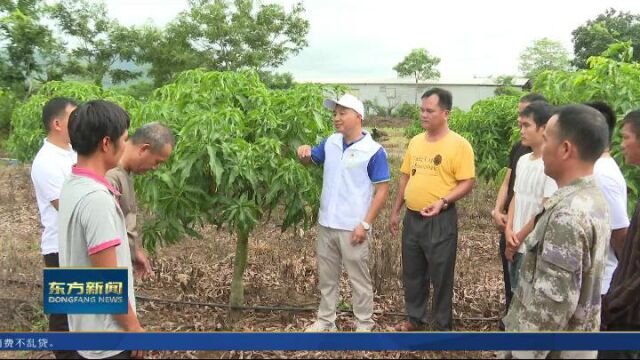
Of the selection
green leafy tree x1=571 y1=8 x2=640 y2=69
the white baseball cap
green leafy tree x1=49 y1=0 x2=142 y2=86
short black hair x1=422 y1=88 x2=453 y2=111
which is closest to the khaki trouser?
the white baseball cap

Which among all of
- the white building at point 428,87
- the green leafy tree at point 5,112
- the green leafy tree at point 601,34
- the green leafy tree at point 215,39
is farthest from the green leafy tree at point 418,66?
the green leafy tree at point 5,112

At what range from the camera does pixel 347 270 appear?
12.9 feet

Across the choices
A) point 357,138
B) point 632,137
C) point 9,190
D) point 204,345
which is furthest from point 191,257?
point 9,190

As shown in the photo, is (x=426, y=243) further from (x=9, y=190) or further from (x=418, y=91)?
(x=418, y=91)

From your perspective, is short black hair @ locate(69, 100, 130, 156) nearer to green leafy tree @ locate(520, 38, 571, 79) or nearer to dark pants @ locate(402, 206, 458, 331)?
dark pants @ locate(402, 206, 458, 331)

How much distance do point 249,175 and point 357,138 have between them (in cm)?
83

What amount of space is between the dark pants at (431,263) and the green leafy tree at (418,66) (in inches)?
1714

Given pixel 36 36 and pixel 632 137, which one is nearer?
pixel 632 137

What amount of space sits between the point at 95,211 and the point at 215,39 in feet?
82.1

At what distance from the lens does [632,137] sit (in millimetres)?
2848

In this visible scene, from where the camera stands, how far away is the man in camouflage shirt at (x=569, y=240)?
1.90 m

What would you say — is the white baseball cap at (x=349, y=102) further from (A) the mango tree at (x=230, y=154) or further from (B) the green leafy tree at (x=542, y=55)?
(B) the green leafy tree at (x=542, y=55)

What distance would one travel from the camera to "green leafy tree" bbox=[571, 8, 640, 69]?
3441cm

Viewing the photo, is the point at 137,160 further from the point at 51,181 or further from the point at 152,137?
the point at 51,181
